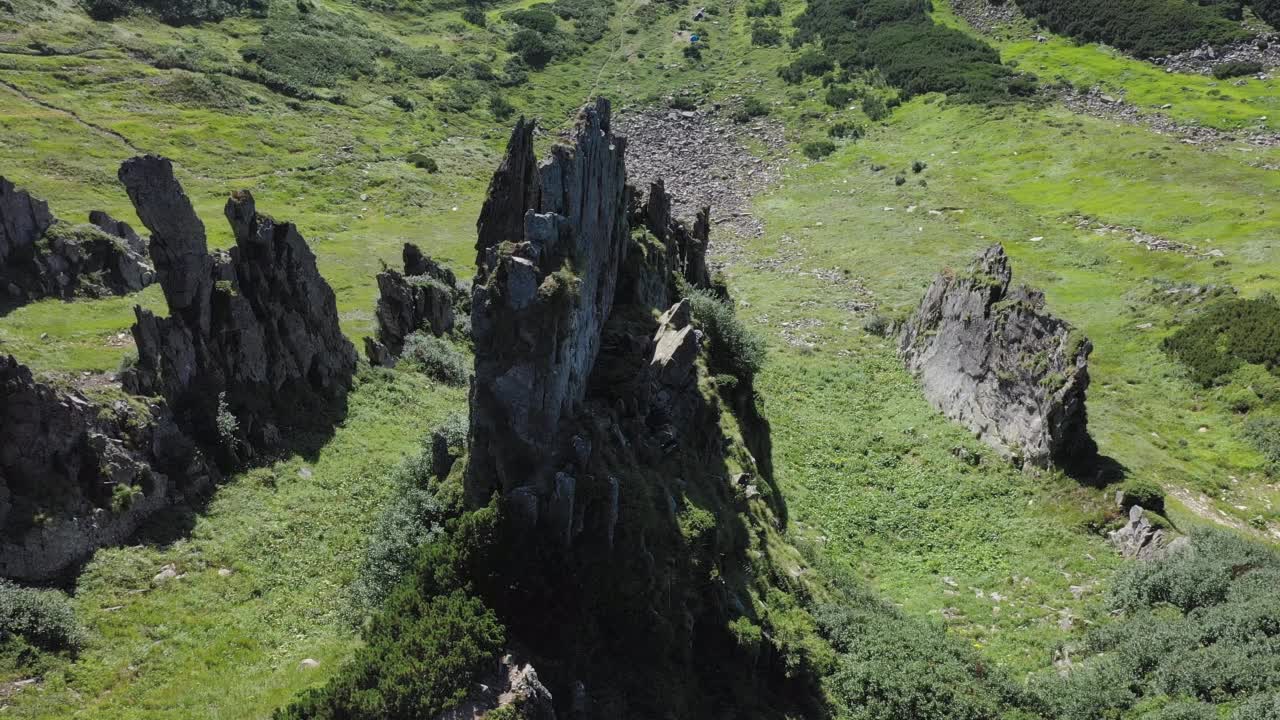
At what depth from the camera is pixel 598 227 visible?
2522cm

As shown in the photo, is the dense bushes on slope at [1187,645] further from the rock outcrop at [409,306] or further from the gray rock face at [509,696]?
the rock outcrop at [409,306]

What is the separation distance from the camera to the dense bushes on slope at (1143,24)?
360ft

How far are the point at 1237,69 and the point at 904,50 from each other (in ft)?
151

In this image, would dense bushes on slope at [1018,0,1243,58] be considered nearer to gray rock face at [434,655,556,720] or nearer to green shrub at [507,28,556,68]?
green shrub at [507,28,556,68]

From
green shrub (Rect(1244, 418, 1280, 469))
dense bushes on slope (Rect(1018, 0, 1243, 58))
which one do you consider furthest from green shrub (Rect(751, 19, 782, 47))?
green shrub (Rect(1244, 418, 1280, 469))

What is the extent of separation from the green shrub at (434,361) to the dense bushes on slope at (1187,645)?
27.8m

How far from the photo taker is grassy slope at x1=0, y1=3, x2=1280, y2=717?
61.8 feet

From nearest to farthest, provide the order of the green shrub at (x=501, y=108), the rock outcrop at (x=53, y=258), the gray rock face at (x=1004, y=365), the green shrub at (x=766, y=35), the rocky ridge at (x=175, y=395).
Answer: the rocky ridge at (x=175, y=395)
the gray rock face at (x=1004, y=365)
the rock outcrop at (x=53, y=258)
the green shrub at (x=501, y=108)
the green shrub at (x=766, y=35)

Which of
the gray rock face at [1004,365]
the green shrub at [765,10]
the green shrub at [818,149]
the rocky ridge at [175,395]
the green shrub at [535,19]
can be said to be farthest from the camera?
the green shrub at [765,10]

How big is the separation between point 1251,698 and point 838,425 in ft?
72.3

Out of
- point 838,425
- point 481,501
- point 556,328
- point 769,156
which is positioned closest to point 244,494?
point 481,501

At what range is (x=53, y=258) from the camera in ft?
126

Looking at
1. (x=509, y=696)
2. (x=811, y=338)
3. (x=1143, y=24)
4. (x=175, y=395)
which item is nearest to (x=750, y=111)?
(x=1143, y=24)

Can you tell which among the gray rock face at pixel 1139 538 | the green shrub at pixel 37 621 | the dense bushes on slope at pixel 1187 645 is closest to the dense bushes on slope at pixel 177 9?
the green shrub at pixel 37 621
